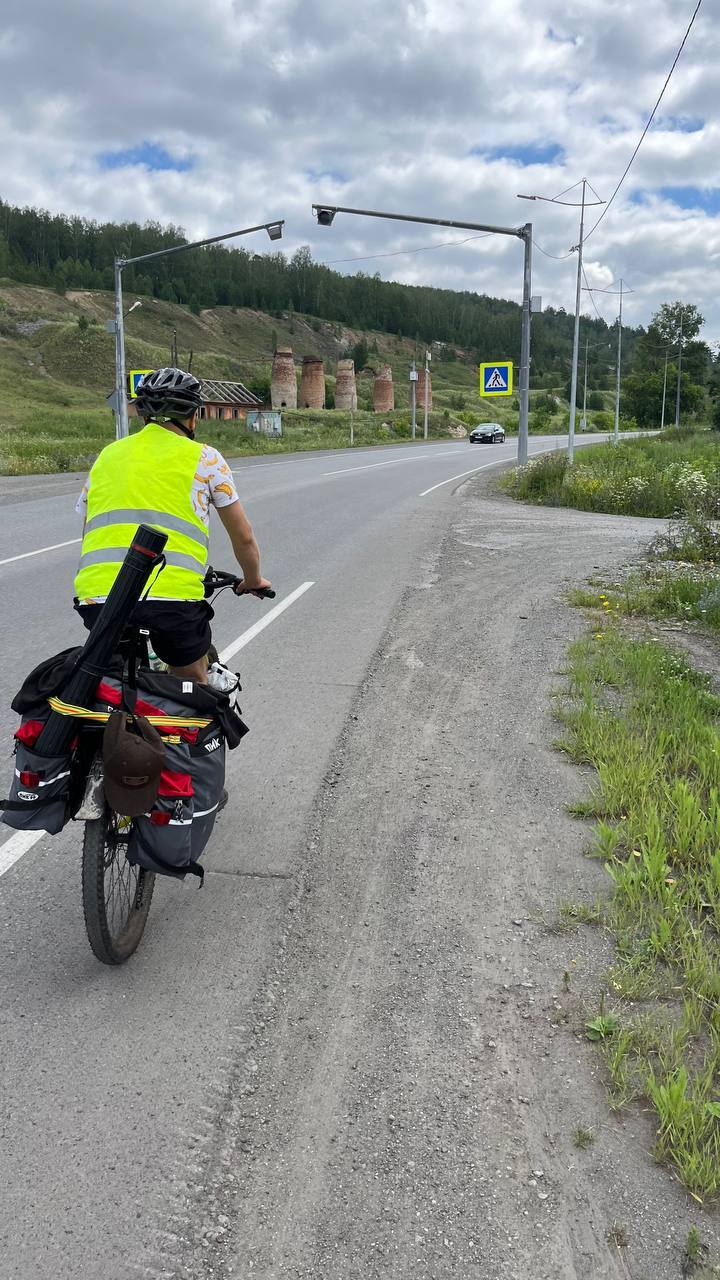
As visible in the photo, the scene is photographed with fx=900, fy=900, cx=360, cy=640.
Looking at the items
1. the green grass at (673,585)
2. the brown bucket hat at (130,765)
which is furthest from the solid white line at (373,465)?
the brown bucket hat at (130,765)

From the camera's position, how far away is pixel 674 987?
3.07 m

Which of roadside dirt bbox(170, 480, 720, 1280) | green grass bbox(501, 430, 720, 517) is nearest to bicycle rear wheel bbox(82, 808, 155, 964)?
roadside dirt bbox(170, 480, 720, 1280)

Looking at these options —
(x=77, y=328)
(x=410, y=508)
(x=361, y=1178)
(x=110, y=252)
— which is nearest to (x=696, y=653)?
(x=361, y=1178)

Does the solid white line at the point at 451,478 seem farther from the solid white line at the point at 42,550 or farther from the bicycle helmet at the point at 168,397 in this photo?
the bicycle helmet at the point at 168,397

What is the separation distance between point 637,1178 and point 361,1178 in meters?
0.72

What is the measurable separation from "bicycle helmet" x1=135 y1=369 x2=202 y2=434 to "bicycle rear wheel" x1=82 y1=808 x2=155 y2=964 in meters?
1.52

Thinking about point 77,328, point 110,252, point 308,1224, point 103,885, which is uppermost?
point 110,252

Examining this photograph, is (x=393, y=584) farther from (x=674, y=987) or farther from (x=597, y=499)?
(x=597, y=499)

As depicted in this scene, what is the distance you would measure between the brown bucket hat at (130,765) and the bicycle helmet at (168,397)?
1.22 metres

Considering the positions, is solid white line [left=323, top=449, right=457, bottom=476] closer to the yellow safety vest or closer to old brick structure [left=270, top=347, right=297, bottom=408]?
the yellow safety vest

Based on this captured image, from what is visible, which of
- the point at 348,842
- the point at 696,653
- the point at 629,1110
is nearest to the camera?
the point at 629,1110

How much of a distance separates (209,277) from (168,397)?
17843 cm

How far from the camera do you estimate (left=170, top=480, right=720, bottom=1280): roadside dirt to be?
2.18m

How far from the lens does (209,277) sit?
547 ft
